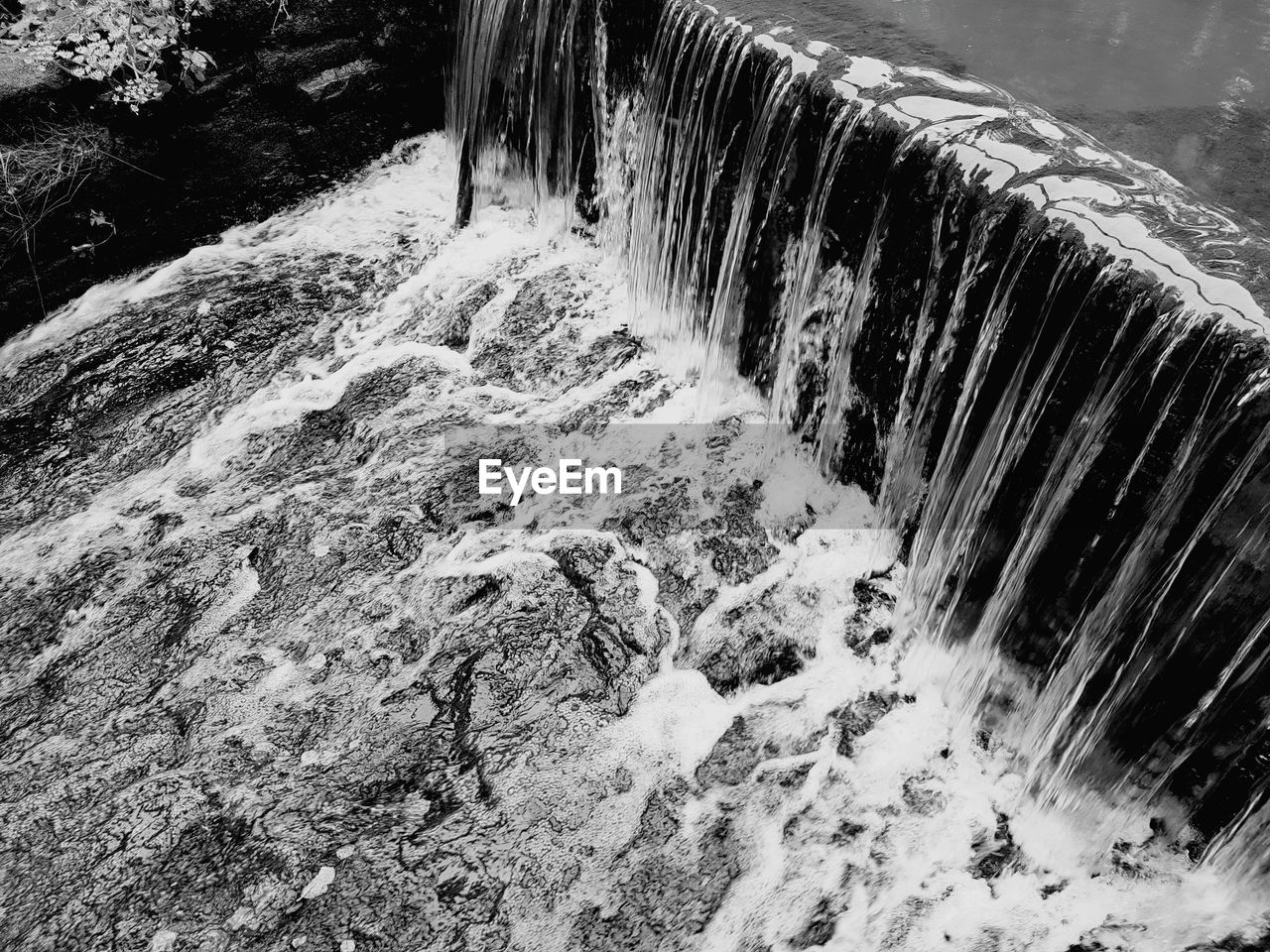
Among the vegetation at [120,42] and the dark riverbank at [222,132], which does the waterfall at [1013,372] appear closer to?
the dark riverbank at [222,132]

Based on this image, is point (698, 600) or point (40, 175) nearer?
point (698, 600)

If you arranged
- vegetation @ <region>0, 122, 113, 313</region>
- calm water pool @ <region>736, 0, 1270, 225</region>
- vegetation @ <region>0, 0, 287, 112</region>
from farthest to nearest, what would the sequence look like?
vegetation @ <region>0, 0, 287, 112</region>
vegetation @ <region>0, 122, 113, 313</region>
calm water pool @ <region>736, 0, 1270, 225</region>

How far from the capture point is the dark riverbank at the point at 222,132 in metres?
6.25

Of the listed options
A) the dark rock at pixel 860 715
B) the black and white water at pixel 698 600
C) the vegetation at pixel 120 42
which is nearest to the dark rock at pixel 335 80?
the vegetation at pixel 120 42

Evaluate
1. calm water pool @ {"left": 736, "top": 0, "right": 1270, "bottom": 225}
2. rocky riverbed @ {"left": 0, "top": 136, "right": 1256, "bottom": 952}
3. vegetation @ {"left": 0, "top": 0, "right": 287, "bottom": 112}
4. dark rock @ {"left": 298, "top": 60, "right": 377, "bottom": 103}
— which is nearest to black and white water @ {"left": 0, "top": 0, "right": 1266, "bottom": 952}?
rocky riverbed @ {"left": 0, "top": 136, "right": 1256, "bottom": 952}

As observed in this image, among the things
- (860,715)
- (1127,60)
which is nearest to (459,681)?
(860,715)

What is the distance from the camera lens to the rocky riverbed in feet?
12.0

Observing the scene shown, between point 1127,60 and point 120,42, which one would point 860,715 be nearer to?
point 1127,60

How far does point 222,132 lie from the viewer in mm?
6922

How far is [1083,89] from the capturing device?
15.8ft

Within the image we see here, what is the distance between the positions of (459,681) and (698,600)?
1225 millimetres

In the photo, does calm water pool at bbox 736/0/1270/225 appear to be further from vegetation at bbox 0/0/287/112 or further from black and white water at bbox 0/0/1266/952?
vegetation at bbox 0/0/287/112

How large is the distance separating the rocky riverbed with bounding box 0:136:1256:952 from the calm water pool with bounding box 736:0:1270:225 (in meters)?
2.15

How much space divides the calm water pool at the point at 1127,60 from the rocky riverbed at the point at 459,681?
215 cm
